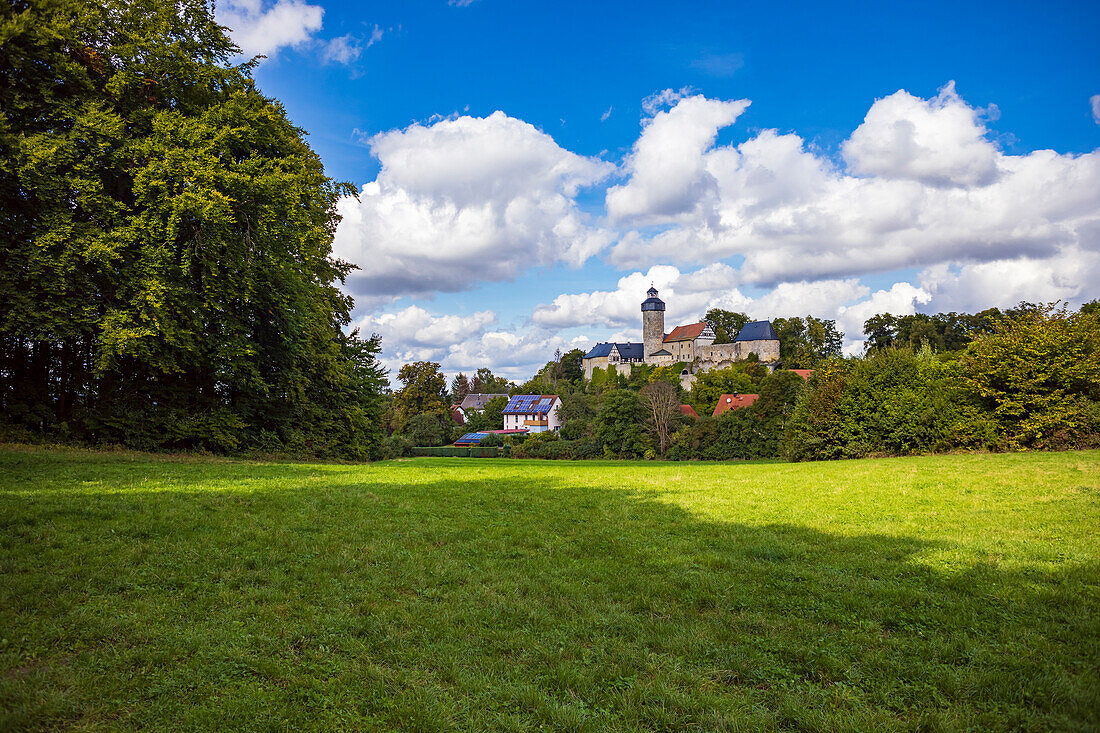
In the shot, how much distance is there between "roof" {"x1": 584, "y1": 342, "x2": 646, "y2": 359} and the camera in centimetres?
13570

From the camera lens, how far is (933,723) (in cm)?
371

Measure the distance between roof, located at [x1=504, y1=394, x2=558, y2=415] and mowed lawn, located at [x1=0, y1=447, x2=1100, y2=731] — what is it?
93.6 m

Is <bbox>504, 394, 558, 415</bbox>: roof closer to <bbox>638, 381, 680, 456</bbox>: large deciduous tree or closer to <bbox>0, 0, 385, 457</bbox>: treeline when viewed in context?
<bbox>638, 381, 680, 456</bbox>: large deciduous tree

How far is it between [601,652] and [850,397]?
2678 cm

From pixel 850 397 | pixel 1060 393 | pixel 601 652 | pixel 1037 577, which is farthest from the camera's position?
pixel 850 397

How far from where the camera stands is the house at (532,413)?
102750mm

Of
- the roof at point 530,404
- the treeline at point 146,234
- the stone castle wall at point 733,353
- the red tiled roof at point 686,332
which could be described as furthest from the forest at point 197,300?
the red tiled roof at point 686,332

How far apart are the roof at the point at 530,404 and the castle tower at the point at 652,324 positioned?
3428cm

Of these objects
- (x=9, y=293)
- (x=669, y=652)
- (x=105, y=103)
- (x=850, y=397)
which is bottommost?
(x=669, y=652)

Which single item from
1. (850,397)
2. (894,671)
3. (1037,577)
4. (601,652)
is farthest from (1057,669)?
(850,397)

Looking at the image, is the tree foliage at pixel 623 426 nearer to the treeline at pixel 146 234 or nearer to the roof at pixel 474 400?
the treeline at pixel 146 234

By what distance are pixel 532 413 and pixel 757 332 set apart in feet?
160

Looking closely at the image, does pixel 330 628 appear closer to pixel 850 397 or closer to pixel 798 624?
pixel 798 624

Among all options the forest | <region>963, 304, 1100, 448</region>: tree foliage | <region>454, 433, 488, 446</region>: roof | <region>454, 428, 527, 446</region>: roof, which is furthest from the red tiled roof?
<region>963, 304, 1100, 448</region>: tree foliage
